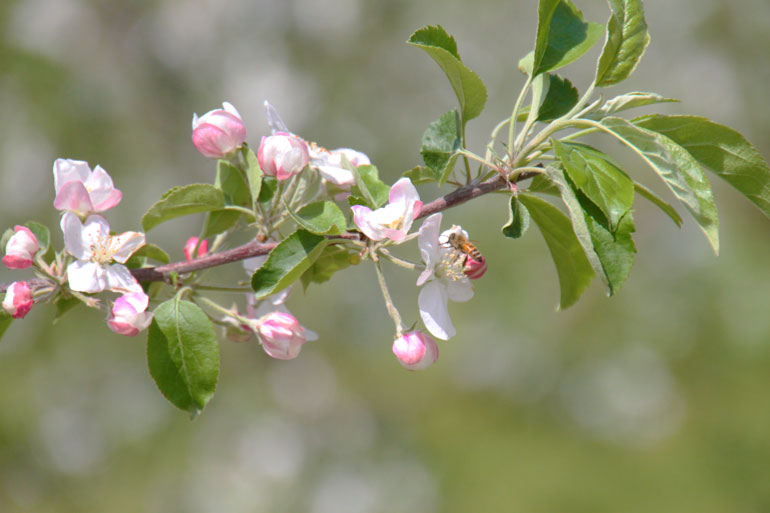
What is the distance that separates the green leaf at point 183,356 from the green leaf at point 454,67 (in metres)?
0.36

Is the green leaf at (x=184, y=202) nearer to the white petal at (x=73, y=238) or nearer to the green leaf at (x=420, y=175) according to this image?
the white petal at (x=73, y=238)

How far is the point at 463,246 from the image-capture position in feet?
2.52

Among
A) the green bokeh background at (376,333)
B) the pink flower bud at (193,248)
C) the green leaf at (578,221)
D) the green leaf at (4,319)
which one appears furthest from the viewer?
the green bokeh background at (376,333)

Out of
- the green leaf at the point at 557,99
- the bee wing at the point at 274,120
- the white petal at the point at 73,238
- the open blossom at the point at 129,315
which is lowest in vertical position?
the open blossom at the point at 129,315

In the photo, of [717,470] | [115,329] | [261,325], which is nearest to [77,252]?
[115,329]

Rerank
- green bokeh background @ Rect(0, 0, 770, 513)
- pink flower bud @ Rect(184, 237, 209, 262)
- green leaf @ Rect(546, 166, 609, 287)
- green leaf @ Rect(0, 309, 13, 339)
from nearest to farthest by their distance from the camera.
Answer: green leaf @ Rect(546, 166, 609, 287)
green leaf @ Rect(0, 309, 13, 339)
pink flower bud @ Rect(184, 237, 209, 262)
green bokeh background @ Rect(0, 0, 770, 513)

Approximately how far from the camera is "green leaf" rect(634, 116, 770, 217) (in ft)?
2.12

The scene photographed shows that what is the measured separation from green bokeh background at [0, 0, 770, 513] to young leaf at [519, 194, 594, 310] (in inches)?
105

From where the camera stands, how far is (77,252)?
707 mm

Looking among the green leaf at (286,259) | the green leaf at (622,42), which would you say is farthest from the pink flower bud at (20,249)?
the green leaf at (622,42)

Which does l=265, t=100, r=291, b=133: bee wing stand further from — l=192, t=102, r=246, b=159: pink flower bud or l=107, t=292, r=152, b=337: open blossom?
l=107, t=292, r=152, b=337: open blossom

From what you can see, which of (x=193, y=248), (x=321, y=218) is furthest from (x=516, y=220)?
(x=193, y=248)

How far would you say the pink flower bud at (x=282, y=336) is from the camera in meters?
0.75

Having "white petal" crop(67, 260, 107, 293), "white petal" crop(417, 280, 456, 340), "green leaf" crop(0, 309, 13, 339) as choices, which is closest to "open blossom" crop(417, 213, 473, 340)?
"white petal" crop(417, 280, 456, 340)
